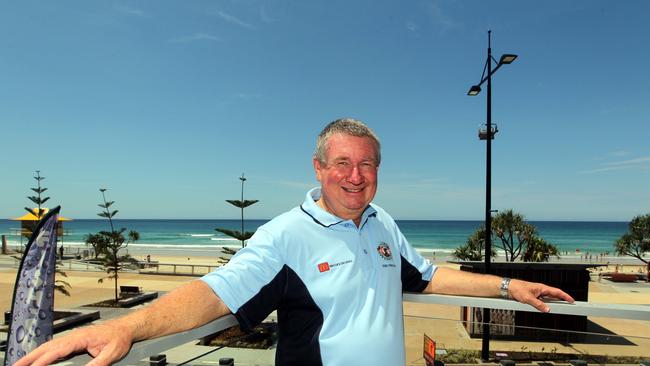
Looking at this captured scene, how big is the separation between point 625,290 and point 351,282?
30.7 metres

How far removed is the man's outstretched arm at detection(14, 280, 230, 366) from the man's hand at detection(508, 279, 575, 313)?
158 centimetres

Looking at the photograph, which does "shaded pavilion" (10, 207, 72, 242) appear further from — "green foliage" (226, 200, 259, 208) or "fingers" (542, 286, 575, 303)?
"fingers" (542, 286, 575, 303)

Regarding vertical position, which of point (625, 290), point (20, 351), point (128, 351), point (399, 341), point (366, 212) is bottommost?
point (625, 290)

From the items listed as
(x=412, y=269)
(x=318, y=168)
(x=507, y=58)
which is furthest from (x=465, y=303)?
(x=507, y=58)

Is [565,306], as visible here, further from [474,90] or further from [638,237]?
[638,237]

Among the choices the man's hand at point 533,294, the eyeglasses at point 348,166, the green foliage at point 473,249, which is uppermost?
the eyeglasses at point 348,166

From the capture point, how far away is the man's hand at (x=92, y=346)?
3.32ft

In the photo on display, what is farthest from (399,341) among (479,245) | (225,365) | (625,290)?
(625,290)

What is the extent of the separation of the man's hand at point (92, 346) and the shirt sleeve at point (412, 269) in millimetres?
1495

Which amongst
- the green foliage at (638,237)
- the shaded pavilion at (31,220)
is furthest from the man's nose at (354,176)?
the green foliage at (638,237)

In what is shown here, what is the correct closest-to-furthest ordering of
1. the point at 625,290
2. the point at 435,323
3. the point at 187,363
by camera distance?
the point at 187,363
the point at 435,323
the point at 625,290

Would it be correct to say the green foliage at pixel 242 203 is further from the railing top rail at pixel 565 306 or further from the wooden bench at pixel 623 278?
the wooden bench at pixel 623 278

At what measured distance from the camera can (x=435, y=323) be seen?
3441mm

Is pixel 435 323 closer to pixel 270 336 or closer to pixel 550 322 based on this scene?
pixel 270 336
